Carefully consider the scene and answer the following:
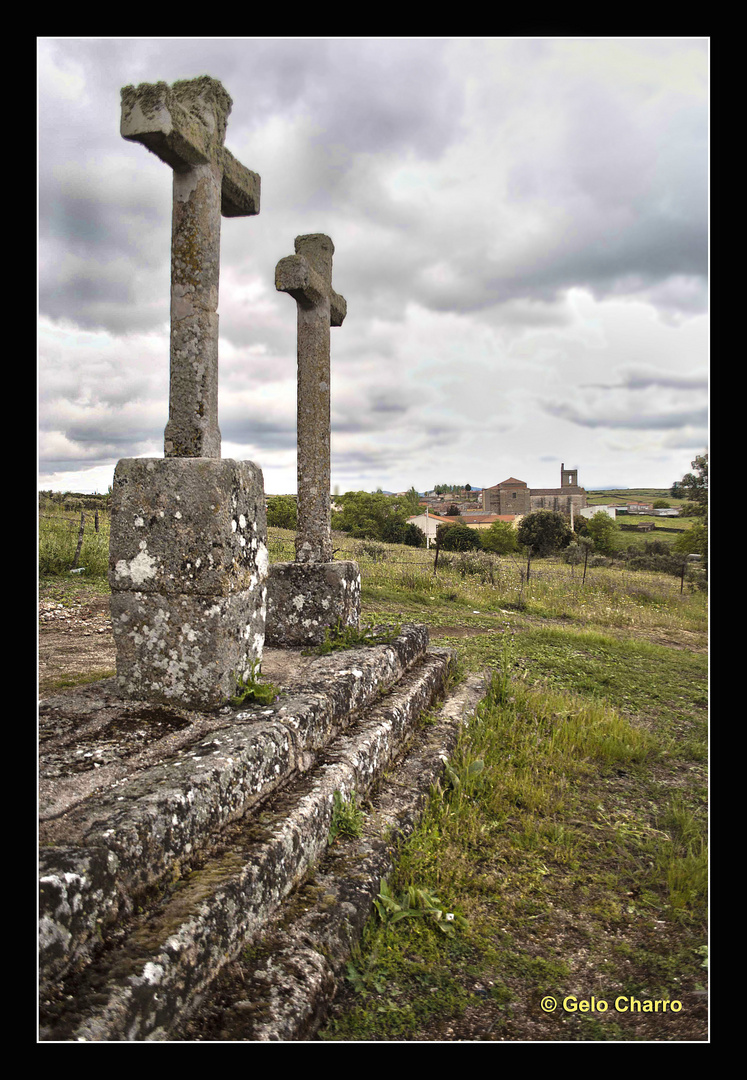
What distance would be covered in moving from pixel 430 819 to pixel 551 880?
79cm

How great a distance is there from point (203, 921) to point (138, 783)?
0.65 m

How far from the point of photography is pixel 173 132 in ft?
11.1

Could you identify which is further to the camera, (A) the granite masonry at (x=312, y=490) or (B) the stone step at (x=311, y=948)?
(A) the granite masonry at (x=312, y=490)

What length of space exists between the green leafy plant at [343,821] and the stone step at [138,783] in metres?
0.28

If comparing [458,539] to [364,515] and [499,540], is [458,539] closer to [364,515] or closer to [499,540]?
[499,540]

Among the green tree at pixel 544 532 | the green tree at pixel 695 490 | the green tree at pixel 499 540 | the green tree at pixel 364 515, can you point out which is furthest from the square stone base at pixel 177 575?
the green tree at pixel 544 532

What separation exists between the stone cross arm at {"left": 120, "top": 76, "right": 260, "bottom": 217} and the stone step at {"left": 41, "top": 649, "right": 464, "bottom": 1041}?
136 inches

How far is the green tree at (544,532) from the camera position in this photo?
4247 cm

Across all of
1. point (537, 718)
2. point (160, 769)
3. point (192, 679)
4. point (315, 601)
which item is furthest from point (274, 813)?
point (537, 718)

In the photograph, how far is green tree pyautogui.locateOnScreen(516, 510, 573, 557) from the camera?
42469 millimetres

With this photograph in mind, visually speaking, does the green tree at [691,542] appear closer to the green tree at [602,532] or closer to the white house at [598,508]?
the green tree at [602,532]

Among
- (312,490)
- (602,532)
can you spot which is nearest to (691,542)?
(602,532)

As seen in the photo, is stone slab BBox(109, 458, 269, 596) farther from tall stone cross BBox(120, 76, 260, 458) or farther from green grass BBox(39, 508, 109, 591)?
green grass BBox(39, 508, 109, 591)

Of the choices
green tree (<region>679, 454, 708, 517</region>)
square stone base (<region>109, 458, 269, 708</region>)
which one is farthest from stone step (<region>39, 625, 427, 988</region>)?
green tree (<region>679, 454, 708, 517</region>)
